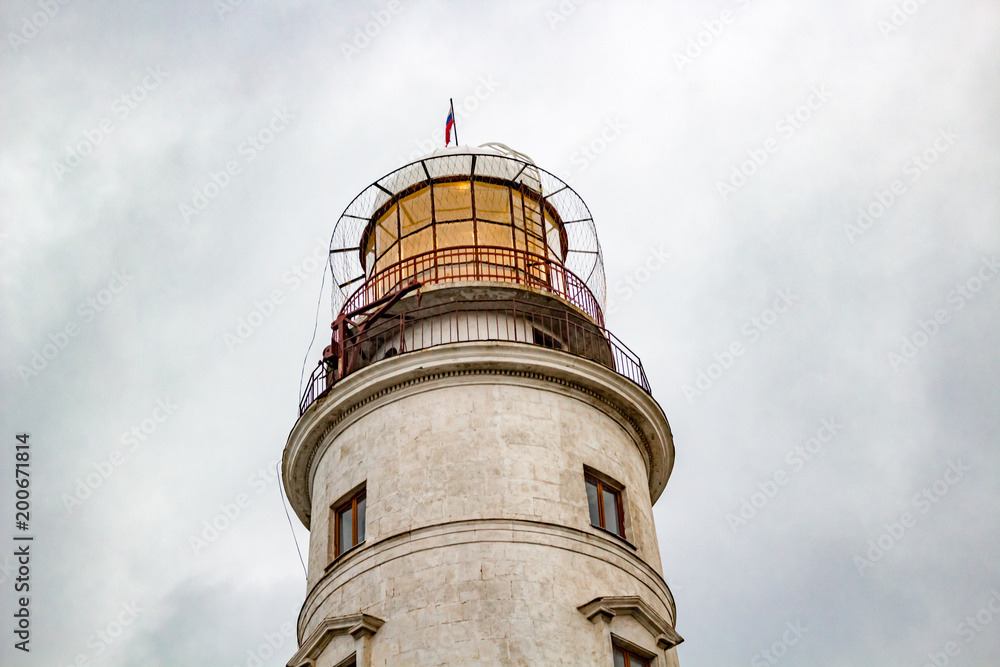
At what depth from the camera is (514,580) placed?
79.1 feet

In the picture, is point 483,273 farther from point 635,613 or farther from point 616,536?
point 635,613

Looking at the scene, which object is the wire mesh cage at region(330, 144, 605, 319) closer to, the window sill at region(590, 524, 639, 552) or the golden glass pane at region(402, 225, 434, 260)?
the golden glass pane at region(402, 225, 434, 260)

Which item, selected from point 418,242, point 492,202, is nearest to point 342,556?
point 418,242

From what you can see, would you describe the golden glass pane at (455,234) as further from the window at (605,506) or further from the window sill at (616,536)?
the window sill at (616,536)

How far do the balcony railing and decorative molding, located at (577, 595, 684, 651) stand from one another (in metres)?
6.71

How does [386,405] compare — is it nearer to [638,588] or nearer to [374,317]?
[374,317]

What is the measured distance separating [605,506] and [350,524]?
6.32 meters

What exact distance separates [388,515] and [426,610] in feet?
9.26

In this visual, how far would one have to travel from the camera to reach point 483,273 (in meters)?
30.6

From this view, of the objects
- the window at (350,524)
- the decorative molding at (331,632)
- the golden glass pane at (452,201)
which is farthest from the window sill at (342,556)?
the golden glass pane at (452,201)

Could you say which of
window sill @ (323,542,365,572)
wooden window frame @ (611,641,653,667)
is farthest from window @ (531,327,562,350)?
wooden window frame @ (611,641,653,667)

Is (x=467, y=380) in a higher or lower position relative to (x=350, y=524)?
higher

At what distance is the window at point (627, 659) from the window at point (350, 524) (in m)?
6.63

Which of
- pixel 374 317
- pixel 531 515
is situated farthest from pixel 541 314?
pixel 531 515
